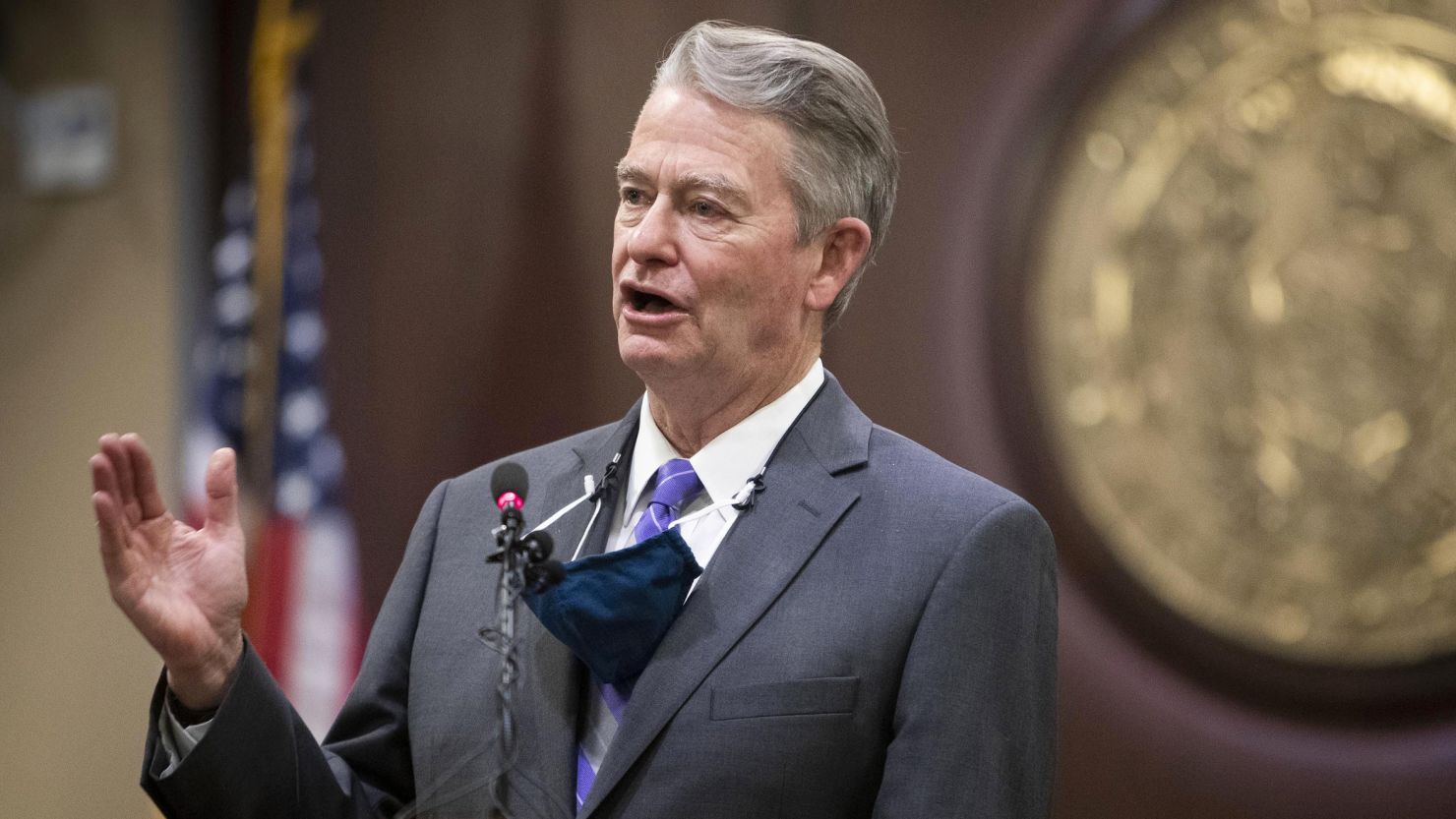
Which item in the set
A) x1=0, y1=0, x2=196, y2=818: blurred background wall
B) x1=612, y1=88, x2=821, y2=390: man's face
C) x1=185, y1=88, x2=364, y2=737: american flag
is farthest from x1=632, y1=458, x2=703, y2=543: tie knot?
x1=0, y1=0, x2=196, y2=818: blurred background wall

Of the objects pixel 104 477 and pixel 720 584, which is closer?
pixel 104 477

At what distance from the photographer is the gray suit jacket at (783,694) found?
149cm

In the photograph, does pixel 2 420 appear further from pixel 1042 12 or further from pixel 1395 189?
pixel 1395 189

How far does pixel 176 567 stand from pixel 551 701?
43cm

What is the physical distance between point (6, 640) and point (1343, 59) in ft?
11.8

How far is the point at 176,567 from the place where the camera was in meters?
1.51

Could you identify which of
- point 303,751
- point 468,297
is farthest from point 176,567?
point 468,297

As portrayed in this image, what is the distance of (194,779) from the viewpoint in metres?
1.48

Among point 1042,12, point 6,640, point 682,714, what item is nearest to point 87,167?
point 6,640

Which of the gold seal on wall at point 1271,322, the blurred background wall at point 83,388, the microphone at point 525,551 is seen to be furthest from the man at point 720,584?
the blurred background wall at point 83,388

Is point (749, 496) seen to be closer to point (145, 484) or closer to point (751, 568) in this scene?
point (751, 568)

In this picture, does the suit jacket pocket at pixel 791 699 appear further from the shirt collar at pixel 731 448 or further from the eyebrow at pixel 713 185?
the eyebrow at pixel 713 185

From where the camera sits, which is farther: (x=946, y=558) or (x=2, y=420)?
(x=2, y=420)

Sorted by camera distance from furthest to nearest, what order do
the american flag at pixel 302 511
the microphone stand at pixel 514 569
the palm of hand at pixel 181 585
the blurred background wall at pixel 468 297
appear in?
the american flag at pixel 302 511 < the blurred background wall at pixel 468 297 < the palm of hand at pixel 181 585 < the microphone stand at pixel 514 569
